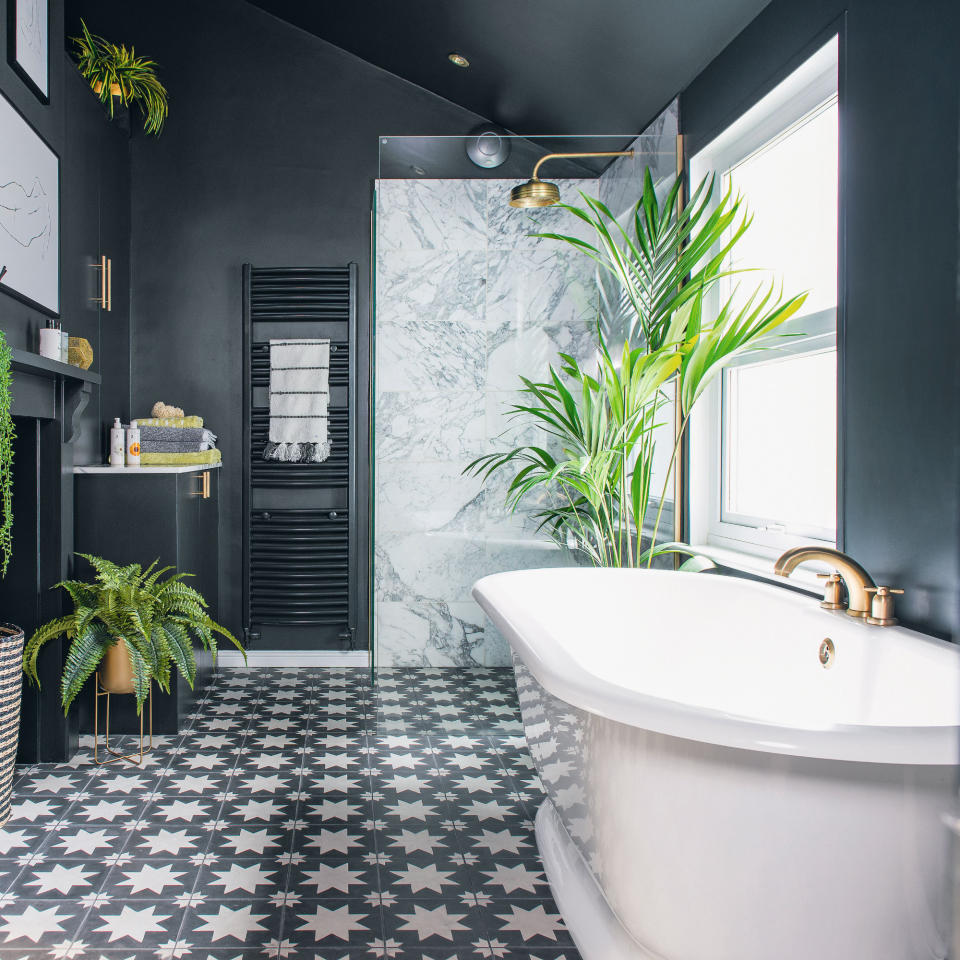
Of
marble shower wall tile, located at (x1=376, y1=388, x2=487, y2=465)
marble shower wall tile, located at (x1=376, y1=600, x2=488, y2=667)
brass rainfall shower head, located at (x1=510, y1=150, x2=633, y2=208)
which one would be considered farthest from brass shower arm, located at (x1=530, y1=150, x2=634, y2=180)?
marble shower wall tile, located at (x1=376, y1=600, x2=488, y2=667)

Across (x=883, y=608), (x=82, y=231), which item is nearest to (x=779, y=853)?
(x=883, y=608)

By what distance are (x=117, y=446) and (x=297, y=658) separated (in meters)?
1.33

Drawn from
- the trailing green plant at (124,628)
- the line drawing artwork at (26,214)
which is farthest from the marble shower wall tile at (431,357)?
the line drawing artwork at (26,214)

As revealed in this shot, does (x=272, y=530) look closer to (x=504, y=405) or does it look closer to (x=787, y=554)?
(x=504, y=405)

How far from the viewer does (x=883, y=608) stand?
5.30 ft

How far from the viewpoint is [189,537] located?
3.15 m

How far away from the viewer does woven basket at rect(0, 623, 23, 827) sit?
2.25 meters

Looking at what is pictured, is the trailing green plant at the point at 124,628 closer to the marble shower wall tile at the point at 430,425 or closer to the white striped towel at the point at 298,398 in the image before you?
the marble shower wall tile at the point at 430,425

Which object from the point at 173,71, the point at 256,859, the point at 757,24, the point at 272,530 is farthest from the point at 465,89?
the point at 256,859

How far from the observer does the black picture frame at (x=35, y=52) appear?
95.0 inches

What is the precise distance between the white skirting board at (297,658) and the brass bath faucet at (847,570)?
2.59 meters

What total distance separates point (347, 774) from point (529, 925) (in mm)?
970

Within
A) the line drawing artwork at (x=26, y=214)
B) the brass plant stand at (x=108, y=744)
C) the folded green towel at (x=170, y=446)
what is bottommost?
the brass plant stand at (x=108, y=744)

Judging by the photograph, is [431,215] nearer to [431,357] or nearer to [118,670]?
[431,357]
